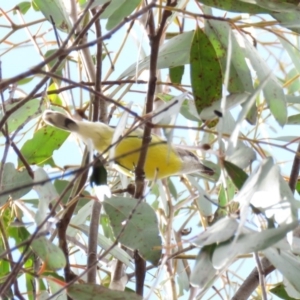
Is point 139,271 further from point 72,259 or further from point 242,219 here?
point 72,259

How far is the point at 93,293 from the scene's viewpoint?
2.95ft

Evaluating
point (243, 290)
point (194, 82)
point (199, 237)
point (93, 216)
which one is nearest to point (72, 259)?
point (93, 216)

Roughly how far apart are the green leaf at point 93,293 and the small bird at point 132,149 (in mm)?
284

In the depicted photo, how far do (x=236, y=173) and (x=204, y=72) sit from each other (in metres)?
0.24

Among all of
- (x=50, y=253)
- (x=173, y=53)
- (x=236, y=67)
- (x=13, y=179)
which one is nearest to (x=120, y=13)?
(x=173, y=53)

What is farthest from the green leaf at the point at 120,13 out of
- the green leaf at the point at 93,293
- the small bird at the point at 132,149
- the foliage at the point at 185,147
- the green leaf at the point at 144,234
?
the green leaf at the point at 93,293

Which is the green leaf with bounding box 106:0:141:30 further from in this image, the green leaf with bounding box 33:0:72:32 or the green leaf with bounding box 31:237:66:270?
the green leaf with bounding box 31:237:66:270

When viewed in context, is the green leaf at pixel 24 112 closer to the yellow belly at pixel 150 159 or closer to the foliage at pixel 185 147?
the foliage at pixel 185 147

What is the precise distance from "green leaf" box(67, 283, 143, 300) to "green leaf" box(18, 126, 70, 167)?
15.6 inches

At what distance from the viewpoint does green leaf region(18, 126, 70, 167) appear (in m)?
1.25

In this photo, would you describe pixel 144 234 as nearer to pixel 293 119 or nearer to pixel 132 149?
pixel 293 119

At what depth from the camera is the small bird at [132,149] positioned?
1183 millimetres

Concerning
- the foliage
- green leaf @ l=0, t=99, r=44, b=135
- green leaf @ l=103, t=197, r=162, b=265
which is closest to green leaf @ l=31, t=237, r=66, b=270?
the foliage

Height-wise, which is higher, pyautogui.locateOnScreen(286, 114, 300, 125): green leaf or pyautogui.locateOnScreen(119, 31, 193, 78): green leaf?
pyautogui.locateOnScreen(119, 31, 193, 78): green leaf
